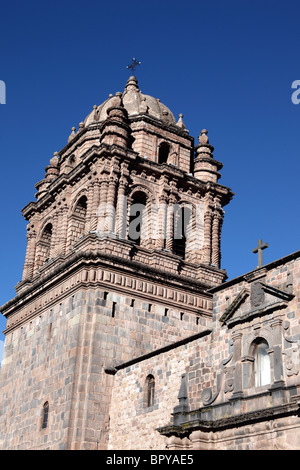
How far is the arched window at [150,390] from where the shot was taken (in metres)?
22.7

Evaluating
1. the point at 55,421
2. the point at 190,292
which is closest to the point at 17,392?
the point at 55,421

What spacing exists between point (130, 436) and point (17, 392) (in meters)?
7.37

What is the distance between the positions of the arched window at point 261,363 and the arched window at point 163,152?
51.3 ft

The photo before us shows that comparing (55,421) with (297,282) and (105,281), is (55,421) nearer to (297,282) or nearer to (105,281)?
(105,281)

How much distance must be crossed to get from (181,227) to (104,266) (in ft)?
19.7

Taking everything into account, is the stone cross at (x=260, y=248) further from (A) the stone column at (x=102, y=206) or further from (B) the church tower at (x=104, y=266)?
(A) the stone column at (x=102, y=206)

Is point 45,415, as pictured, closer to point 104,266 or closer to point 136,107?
point 104,266

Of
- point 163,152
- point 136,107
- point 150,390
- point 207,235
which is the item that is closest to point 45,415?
point 150,390

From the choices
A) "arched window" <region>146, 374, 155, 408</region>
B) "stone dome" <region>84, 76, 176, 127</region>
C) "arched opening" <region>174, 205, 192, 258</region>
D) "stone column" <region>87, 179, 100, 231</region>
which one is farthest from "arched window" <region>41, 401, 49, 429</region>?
"stone dome" <region>84, 76, 176, 127</region>

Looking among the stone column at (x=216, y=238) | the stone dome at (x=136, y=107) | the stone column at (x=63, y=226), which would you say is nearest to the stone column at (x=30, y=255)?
the stone column at (x=63, y=226)

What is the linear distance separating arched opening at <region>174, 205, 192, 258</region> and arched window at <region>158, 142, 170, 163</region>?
316 centimetres

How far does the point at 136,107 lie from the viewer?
109 ft

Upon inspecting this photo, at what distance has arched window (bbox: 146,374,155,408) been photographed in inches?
894

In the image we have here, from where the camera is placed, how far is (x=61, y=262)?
96.2 feet
